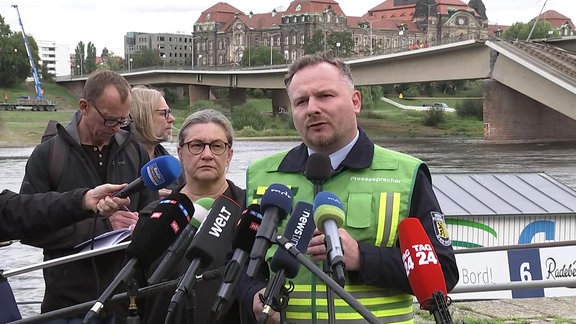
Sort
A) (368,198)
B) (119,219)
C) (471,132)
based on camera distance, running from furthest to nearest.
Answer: (471,132)
(119,219)
(368,198)

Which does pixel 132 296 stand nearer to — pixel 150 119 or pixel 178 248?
pixel 178 248

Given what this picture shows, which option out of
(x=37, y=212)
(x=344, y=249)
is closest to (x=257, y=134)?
(x=37, y=212)

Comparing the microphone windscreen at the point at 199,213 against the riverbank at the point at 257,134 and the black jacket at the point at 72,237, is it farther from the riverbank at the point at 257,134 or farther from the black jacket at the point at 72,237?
the riverbank at the point at 257,134

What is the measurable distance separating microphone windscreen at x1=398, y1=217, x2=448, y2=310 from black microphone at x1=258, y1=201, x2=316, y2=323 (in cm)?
31

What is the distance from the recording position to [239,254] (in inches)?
105

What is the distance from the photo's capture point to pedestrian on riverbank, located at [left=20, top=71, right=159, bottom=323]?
4.16 m

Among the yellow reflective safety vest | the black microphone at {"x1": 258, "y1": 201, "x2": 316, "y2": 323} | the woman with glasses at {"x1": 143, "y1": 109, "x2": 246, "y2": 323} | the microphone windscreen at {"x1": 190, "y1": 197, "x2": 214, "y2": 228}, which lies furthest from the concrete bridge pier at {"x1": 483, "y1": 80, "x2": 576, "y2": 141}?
the black microphone at {"x1": 258, "y1": 201, "x2": 316, "y2": 323}

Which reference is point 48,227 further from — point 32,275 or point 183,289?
point 32,275

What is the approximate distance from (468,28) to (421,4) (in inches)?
351

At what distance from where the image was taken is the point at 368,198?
3.18m

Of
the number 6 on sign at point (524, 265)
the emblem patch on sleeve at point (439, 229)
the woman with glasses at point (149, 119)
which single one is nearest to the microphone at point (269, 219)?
the emblem patch on sleeve at point (439, 229)

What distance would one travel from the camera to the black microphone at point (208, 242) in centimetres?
256

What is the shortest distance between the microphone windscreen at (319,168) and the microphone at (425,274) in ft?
1.27

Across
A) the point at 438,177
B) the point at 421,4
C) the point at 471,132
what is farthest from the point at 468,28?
the point at 438,177
